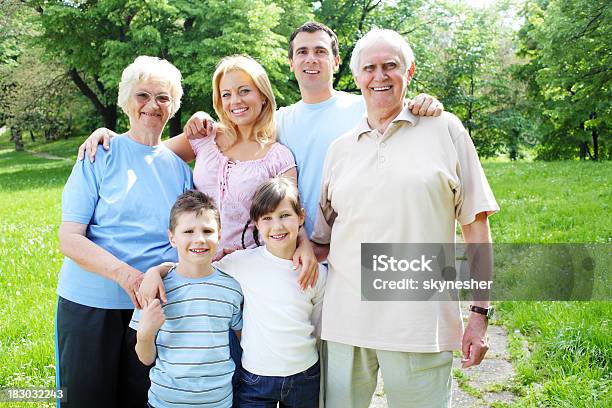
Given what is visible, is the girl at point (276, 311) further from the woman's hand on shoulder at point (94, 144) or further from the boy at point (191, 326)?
the woman's hand on shoulder at point (94, 144)

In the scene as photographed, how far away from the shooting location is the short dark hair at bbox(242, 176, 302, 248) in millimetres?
2916

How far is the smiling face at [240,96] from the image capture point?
3.24 metres

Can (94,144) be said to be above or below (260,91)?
below

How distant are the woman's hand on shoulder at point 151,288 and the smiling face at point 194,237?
169 millimetres

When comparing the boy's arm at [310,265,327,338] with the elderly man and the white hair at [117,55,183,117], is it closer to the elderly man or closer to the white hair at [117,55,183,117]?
the elderly man

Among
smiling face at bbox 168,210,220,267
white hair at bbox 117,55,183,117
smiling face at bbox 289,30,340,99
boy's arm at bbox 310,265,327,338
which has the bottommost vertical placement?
boy's arm at bbox 310,265,327,338

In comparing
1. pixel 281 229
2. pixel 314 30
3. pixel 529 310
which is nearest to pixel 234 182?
pixel 281 229

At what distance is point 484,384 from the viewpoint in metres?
4.36

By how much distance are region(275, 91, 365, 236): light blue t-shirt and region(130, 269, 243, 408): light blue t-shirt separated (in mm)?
829

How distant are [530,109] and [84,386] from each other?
29.2 metres

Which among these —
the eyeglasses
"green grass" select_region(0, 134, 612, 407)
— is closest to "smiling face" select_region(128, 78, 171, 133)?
the eyeglasses

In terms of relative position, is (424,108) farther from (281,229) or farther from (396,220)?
(281,229)

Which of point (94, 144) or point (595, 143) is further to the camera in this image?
point (595, 143)

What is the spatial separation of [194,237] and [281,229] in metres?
0.46
